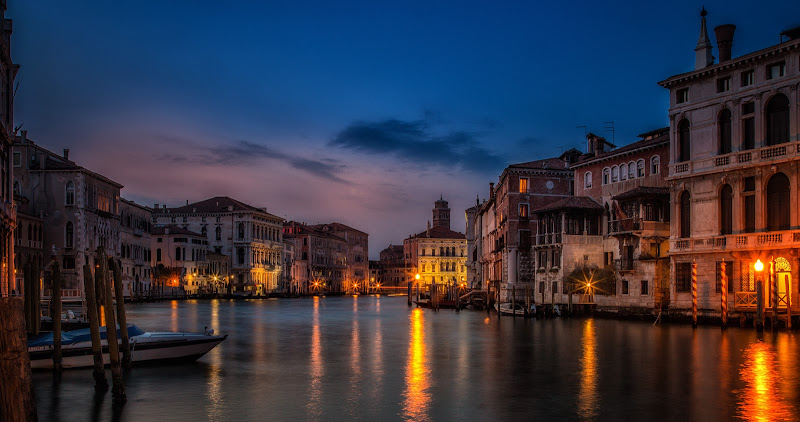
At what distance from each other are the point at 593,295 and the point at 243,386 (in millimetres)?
25954

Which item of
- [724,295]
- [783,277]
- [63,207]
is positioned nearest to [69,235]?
[63,207]

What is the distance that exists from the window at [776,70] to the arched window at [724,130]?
82.2 inches

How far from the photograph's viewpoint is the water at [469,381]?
12.8 meters

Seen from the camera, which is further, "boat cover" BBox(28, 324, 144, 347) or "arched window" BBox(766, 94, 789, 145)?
"arched window" BBox(766, 94, 789, 145)

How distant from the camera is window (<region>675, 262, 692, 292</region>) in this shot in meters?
30.6

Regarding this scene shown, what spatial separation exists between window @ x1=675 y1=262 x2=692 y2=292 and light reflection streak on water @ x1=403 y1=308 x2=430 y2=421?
11.4 metres

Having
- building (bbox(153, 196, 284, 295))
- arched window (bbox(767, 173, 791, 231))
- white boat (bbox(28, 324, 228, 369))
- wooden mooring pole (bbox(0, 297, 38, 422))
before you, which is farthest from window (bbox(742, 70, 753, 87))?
building (bbox(153, 196, 284, 295))

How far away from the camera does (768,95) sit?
89.0 feet

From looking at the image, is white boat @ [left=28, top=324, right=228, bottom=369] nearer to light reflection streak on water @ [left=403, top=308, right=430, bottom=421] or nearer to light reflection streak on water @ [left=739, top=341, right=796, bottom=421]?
light reflection streak on water @ [left=403, top=308, right=430, bottom=421]

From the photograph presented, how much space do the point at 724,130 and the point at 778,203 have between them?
3503 mm

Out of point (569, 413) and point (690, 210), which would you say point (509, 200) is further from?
point (569, 413)

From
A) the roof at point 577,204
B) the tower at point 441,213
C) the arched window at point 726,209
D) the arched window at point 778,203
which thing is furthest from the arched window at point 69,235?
the tower at point 441,213

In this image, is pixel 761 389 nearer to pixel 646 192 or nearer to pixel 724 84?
Result: pixel 724 84

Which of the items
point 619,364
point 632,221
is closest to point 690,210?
point 632,221
